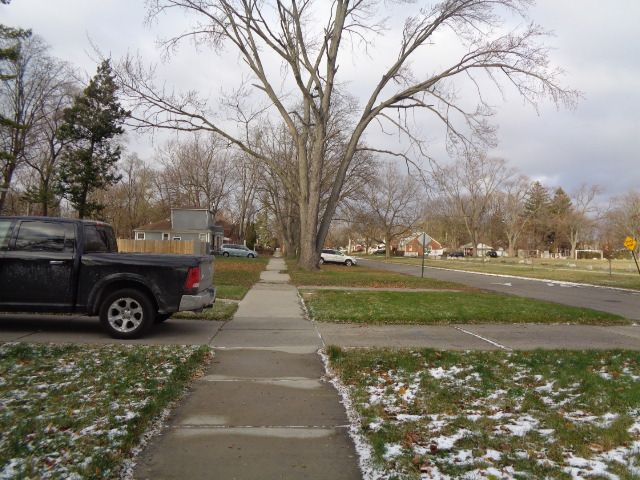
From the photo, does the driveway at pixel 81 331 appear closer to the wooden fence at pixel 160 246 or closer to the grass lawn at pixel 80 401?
the grass lawn at pixel 80 401

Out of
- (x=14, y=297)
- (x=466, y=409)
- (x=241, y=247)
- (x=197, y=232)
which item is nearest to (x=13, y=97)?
(x=197, y=232)

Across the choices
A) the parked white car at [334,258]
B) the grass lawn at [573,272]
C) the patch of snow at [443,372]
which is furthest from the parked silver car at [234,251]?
the patch of snow at [443,372]

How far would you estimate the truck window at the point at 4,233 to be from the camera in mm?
8242

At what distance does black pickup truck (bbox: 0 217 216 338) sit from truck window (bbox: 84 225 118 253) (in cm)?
6

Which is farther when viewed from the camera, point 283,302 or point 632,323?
point 283,302

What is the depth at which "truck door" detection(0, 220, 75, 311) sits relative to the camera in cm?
812

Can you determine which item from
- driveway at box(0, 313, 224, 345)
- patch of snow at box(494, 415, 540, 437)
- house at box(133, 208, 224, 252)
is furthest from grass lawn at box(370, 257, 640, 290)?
patch of snow at box(494, 415, 540, 437)

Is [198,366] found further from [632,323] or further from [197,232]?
[197,232]

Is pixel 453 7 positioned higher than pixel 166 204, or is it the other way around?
pixel 453 7

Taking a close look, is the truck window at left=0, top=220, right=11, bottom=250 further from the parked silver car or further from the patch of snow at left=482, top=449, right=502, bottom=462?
the parked silver car

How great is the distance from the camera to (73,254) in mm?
8328

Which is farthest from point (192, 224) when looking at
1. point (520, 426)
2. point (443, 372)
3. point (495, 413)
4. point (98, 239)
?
point (520, 426)

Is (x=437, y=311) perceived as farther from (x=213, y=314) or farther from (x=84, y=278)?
(x=84, y=278)

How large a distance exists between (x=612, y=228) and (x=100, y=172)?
9389 centimetres
